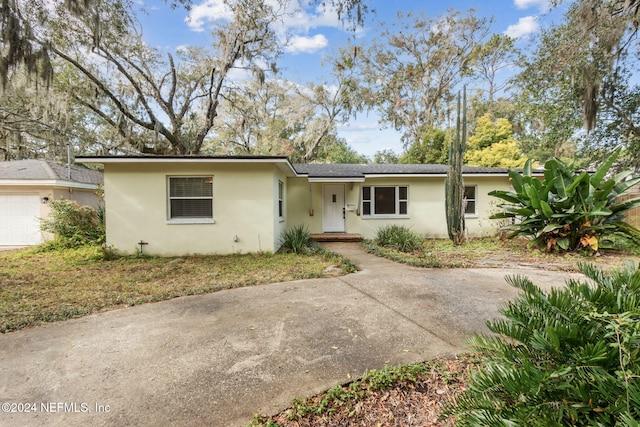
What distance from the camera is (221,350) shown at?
2969mm

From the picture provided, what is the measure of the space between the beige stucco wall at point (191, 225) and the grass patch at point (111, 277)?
44 cm

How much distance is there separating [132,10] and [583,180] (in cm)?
1425

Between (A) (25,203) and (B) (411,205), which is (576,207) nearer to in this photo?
(B) (411,205)

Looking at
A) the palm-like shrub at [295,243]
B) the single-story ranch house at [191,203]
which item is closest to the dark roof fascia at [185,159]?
the single-story ranch house at [191,203]

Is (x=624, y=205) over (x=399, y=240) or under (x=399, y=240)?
over

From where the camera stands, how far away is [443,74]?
21.3 m

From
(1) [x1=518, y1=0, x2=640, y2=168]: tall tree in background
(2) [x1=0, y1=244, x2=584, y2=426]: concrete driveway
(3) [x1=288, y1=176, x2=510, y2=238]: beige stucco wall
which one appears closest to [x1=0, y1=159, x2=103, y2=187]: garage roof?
(3) [x1=288, y1=176, x2=510, y2=238]: beige stucco wall

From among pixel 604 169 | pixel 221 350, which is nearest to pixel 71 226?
pixel 221 350

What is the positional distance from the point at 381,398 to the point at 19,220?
44.5 ft

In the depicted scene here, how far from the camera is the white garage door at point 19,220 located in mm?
9992

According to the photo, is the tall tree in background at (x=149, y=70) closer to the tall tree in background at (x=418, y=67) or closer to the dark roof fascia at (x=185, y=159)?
the dark roof fascia at (x=185, y=159)

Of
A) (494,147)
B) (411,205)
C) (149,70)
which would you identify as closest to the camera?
(411,205)

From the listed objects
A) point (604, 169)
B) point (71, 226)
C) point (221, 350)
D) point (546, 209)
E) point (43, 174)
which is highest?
point (43, 174)

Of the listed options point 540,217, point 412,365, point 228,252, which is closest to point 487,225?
point 540,217
